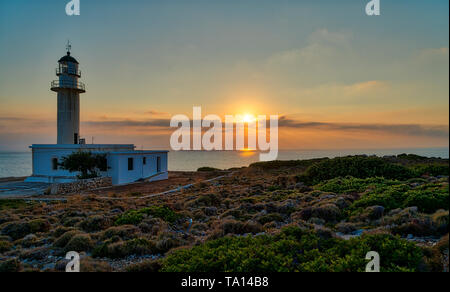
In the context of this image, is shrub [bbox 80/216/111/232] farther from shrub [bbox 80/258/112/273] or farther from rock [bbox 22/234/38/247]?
shrub [bbox 80/258/112/273]

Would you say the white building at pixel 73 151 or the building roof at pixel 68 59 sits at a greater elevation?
the building roof at pixel 68 59

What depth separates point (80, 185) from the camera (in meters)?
19.5

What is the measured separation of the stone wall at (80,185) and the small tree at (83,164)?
1.17 metres

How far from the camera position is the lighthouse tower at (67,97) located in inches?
1031

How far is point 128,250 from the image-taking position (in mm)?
5750

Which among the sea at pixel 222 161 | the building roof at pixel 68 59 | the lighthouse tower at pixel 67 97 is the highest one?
the building roof at pixel 68 59

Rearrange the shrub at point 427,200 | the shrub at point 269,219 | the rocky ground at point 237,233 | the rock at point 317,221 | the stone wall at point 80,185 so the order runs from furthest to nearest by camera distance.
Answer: the stone wall at point 80,185 → the shrub at point 269,219 → the rock at point 317,221 → the shrub at point 427,200 → the rocky ground at point 237,233

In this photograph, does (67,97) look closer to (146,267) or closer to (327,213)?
(146,267)

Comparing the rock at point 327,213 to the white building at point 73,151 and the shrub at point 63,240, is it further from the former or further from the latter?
the white building at point 73,151

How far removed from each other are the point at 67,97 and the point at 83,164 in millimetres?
9593

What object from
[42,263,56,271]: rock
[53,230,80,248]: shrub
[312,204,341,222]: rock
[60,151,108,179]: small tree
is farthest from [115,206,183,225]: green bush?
[60,151,108,179]: small tree

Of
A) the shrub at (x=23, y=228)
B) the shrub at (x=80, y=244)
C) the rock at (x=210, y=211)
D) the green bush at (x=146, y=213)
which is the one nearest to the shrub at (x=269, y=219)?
the rock at (x=210, y=211)

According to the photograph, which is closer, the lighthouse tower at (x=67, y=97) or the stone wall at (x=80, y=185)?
the stone wall at (x=80, y=185)
